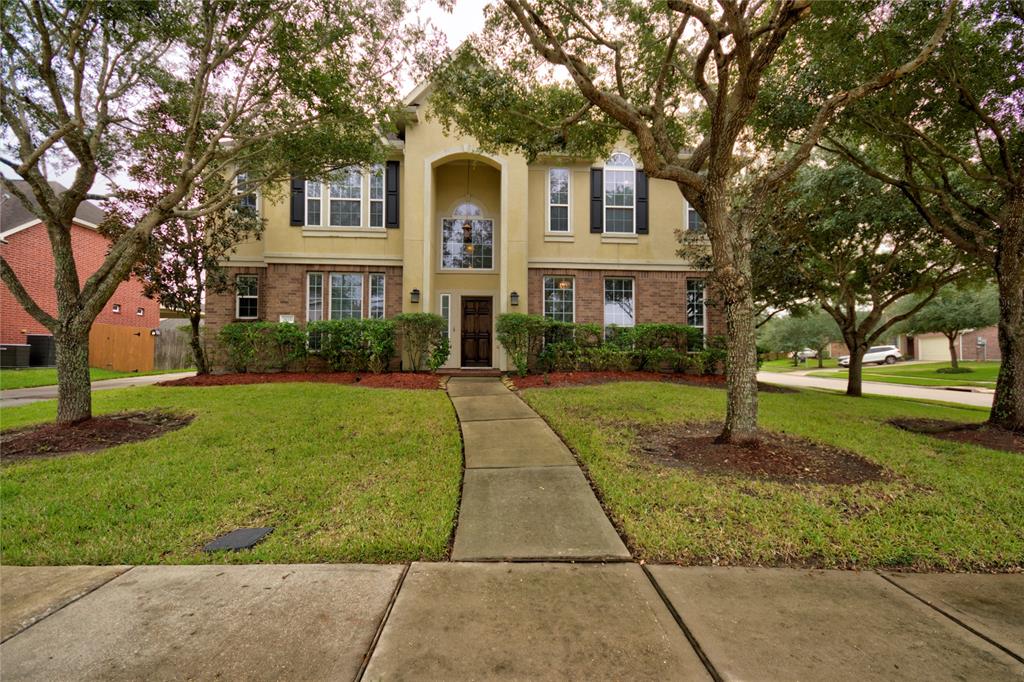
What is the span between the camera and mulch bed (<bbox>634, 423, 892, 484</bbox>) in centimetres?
402

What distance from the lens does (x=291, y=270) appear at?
→ 11406 mm

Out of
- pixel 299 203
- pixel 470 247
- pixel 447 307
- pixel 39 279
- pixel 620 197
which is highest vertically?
pixel 620 197

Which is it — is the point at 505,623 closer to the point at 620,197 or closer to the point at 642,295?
the point at 642,295

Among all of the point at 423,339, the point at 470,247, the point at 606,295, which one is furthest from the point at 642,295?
the point at 423,339

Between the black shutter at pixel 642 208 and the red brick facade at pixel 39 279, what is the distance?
16284 mm

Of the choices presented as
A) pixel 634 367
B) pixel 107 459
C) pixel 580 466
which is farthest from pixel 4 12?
pixel 634 367

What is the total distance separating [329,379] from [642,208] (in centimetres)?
975

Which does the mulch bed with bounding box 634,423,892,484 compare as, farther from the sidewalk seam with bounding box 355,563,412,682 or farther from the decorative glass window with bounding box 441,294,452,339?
the decorative glass window with bounding box 441,294,452,339

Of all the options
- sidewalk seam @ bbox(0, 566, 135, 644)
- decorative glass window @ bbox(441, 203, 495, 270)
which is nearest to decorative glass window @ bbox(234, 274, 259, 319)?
decorative glass window @ bbox(441, 203, 495, 270)

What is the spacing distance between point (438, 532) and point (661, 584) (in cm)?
149

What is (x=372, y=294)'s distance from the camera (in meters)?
11.7

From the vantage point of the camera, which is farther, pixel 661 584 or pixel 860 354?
pixel 860 354

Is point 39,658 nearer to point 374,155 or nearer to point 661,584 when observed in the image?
point 661,584

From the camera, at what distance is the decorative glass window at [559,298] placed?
12031 millimetres
